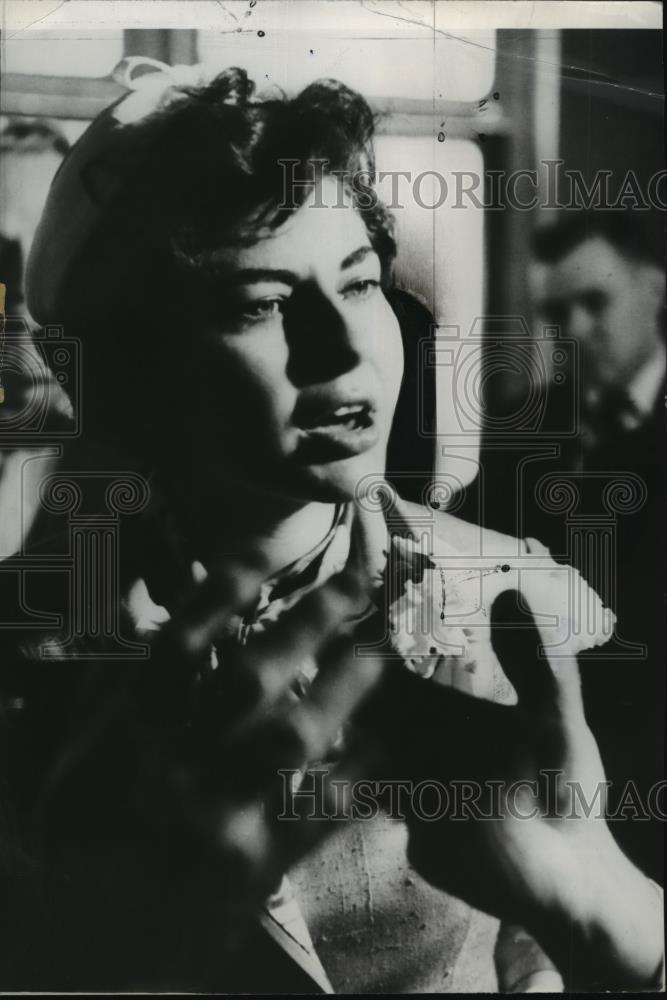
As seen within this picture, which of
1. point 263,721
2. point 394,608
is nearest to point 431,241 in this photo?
point 394,608

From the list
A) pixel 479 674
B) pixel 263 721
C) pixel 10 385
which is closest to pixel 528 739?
pixel 479 674

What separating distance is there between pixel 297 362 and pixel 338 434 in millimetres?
224

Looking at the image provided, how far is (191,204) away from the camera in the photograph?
7.45 ft

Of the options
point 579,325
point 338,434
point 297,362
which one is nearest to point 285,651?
point 338,434

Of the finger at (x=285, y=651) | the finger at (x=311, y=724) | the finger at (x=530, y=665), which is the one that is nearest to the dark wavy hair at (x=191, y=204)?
the finger at (x=285, y=651)

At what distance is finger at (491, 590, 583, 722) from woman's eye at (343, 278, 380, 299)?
2.96 ft

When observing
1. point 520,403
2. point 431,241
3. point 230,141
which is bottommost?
point 520,403

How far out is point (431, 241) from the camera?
2.31m

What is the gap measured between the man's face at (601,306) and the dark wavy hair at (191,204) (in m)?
0.53

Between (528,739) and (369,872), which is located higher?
(528,739)

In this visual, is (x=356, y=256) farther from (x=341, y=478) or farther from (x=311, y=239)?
(x=341, y=478)

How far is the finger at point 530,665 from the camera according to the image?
2316mm

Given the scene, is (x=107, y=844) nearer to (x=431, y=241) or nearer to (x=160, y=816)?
(x=160, y=816)

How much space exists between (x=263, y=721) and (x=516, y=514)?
89 centimetres
